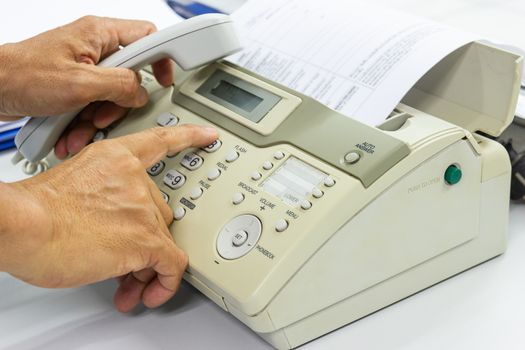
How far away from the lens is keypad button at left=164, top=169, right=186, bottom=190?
75cm

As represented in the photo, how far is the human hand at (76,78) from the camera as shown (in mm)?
840

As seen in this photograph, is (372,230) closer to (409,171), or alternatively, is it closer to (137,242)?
(409,171)

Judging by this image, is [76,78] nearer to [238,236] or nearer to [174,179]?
[174,179]

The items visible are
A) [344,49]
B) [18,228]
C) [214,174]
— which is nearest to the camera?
[18,228]

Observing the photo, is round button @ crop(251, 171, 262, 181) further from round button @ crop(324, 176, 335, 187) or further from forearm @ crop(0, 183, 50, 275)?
forearm @ crop(0, 183, 50, 275)

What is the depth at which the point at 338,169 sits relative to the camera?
68cm

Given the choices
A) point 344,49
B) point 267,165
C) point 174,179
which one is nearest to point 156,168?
point 174,179

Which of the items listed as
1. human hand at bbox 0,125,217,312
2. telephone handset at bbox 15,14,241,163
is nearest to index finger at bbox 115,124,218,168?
human hand at bbox 0,125,217,312

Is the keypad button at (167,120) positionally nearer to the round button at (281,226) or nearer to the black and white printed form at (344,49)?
the black and white printed form at (344,49)

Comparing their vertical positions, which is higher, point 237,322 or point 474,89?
point 474,89

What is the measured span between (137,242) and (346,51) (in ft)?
1.05

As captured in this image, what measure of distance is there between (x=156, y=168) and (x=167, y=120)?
68mm

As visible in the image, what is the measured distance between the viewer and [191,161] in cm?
77

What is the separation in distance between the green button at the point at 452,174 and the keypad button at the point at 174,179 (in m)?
0.26
